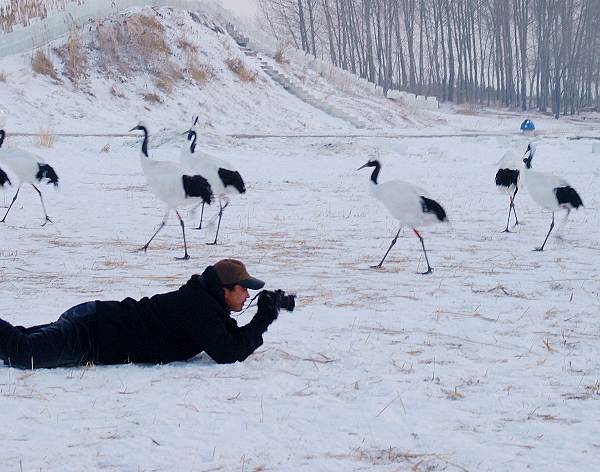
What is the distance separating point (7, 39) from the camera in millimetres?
31359

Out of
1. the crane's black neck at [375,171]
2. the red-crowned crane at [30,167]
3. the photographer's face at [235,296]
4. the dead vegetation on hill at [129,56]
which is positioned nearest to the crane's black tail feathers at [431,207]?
the crane's black neck at [375,171]

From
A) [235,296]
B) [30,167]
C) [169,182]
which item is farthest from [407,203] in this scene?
[30,167]

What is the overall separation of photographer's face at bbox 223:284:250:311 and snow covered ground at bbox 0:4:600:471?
0.38 metres

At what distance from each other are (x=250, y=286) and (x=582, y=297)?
3871 millimetres

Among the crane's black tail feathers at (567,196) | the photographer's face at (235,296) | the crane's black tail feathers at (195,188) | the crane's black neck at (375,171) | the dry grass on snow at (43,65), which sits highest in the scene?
the dry grass on snow at (43,65)

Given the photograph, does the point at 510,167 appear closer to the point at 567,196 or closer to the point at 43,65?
the point at 567,196

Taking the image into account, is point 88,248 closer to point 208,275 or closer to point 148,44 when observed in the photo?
point 208,275

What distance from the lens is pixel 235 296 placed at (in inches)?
210

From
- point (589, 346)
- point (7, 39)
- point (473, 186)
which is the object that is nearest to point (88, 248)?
point (589, 346)

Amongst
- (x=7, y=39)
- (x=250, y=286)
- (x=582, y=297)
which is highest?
(x=7, y=39)

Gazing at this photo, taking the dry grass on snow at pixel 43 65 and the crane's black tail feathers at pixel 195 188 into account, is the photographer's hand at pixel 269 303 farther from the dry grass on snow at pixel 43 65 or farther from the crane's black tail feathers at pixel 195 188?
the dry grass on snow at pixel 43 65

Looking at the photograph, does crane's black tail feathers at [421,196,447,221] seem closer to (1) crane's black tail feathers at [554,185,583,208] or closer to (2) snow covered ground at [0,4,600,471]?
(2) snow covered ground at [0,4,600,471]

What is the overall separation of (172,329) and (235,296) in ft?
1.45

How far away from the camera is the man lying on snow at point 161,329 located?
5.14 metres
